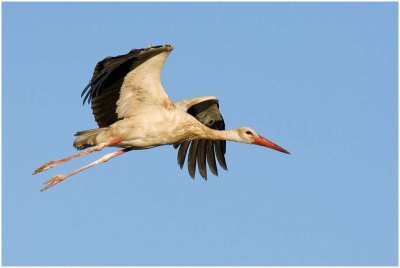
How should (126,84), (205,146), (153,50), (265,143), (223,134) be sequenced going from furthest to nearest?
(205,146)
(265,143)
(223,134)
(126,84)
(153,50)

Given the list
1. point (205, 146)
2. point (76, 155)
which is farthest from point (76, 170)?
point (205, 146)

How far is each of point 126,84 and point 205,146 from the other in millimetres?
3534

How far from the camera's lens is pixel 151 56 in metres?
16.8

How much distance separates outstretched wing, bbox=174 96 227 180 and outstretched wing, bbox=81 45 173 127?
2392mm

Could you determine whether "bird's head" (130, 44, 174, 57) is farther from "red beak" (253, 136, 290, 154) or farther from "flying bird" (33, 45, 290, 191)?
"red beak" (253, 136, 290, 154)

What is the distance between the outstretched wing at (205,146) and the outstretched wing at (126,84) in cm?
Answer: 239

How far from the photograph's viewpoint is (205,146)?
808 inches

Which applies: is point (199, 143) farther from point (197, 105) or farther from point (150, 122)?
point (150, 122)

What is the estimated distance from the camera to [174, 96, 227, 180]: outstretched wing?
20077 mm

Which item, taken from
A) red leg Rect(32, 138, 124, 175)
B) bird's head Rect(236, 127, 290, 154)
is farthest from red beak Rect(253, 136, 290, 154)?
red leg Rect(32, 138, 124, 175)

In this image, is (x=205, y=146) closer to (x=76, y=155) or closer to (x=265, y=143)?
(x=265, y=143)

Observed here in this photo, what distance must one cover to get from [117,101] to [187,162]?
10.2ft

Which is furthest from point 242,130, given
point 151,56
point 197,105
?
point 151,56

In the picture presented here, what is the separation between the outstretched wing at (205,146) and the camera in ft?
65.9
